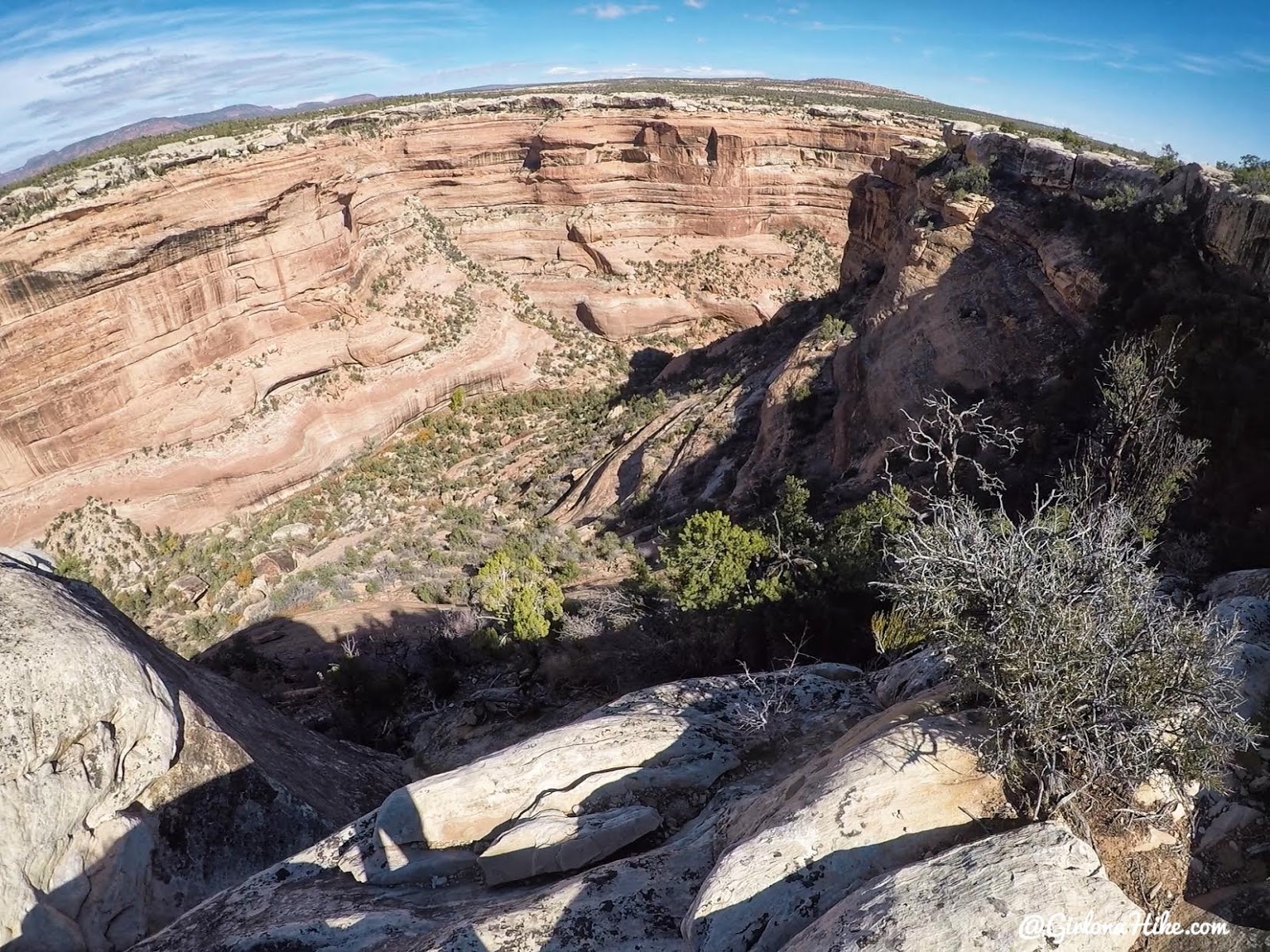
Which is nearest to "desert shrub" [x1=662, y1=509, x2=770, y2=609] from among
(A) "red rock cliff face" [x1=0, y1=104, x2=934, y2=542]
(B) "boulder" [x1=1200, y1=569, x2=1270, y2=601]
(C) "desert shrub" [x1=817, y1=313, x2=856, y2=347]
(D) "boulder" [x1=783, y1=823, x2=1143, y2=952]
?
(B) "boulder" [x1=1200, y1=569, x2=1270, y2=601]

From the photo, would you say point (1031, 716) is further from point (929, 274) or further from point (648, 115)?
point (648, 115)

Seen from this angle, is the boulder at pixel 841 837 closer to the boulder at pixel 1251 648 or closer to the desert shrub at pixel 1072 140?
the boulder at pixel 1251 648

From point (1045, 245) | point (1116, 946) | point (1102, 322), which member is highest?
point (1045, 245)

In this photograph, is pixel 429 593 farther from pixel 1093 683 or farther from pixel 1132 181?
pixel 1132 181

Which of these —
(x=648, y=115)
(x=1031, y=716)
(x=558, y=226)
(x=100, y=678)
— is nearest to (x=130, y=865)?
(x=100, y=678)

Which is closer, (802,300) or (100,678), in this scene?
(100,678)

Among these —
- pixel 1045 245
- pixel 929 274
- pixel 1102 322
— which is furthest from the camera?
pixel 929 274

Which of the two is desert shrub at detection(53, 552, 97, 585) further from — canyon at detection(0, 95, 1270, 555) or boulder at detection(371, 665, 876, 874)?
boulder at detection(371, 665, 876, 874)

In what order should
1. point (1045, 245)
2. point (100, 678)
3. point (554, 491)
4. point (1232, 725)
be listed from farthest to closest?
point (554, 491) → point (1045, 245) → point (100, 678) → point (1232, 725)
